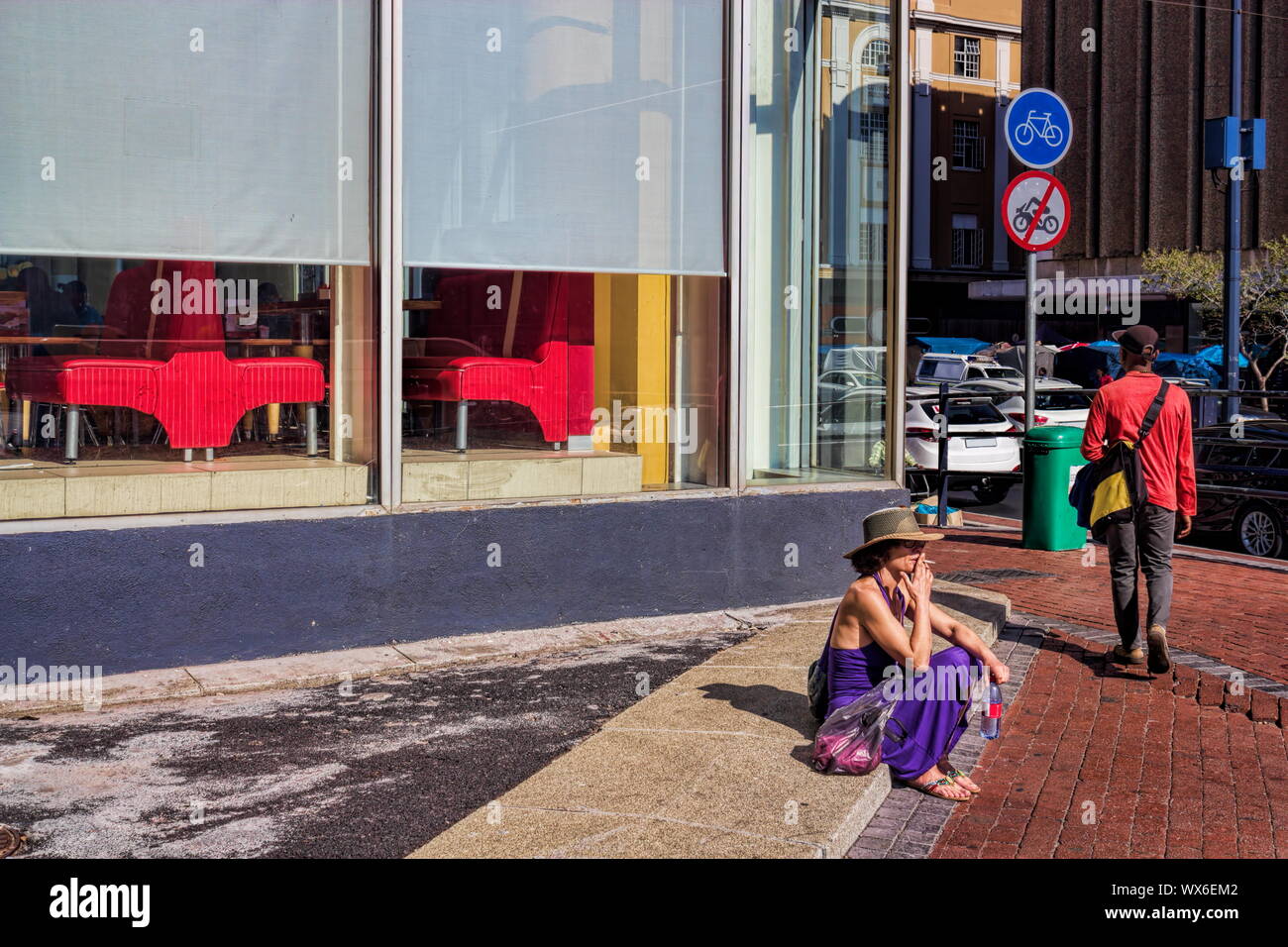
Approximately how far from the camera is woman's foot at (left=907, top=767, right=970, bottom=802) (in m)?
5.55

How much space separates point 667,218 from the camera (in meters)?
8.80

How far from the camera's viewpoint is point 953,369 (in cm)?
3481

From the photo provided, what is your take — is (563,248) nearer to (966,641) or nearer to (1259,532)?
(966,641)

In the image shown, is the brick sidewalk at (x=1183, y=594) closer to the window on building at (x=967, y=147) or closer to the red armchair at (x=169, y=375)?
the red armchair at (x=169, y=375)

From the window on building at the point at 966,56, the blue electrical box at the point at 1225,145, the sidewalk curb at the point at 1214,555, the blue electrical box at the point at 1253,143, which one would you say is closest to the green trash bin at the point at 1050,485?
the sidewalk curb at the point at 1214,555

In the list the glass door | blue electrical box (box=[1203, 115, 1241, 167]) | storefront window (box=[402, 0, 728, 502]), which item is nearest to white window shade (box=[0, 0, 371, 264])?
storefront window (box=[402, 0, 728, 502])

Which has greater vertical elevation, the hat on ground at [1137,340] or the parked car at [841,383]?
the hat on ground at [1137,340]

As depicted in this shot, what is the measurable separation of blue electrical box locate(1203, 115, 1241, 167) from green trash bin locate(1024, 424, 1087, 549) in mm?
9863

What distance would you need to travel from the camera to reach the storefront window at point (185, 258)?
6.90 meters

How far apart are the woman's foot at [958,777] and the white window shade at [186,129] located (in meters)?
4.00

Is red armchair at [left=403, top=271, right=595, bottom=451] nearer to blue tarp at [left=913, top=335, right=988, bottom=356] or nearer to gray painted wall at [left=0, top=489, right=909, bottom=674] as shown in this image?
gray painted wall at [left=0, top=489, right=909, bottom=674]

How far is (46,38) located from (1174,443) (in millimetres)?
5917

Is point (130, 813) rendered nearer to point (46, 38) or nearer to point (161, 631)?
point (161, 631)
